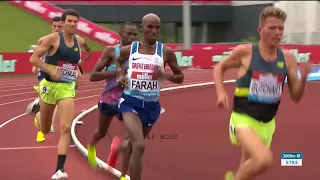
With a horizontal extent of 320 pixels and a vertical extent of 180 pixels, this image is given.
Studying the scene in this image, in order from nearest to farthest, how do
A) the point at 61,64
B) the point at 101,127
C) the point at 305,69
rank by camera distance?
the point at 305,69, the point at 61,64, the point at 101,127

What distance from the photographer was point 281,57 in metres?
5.00

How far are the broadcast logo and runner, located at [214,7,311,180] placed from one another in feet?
8.56

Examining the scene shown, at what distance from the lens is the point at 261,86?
16.1 ft

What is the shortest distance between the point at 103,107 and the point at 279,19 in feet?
9.78

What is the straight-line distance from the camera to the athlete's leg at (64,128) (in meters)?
6.46

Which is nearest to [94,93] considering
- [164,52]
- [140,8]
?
[164,52]

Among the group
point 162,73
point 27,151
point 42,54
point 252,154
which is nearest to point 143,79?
point 162,73

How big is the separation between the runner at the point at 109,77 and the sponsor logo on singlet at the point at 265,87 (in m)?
2.01

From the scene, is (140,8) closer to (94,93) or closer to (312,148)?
(94,93)

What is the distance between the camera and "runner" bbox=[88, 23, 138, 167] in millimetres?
6625

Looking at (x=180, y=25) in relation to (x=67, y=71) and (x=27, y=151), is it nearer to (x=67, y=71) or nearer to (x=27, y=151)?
(x=27, y=151)

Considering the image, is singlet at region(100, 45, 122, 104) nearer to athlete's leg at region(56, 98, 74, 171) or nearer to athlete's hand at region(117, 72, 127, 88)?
athlete's leg at region(56, 98, 74, 171)

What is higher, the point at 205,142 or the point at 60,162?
the point at 60,162

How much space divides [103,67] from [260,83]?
2.40 meters
